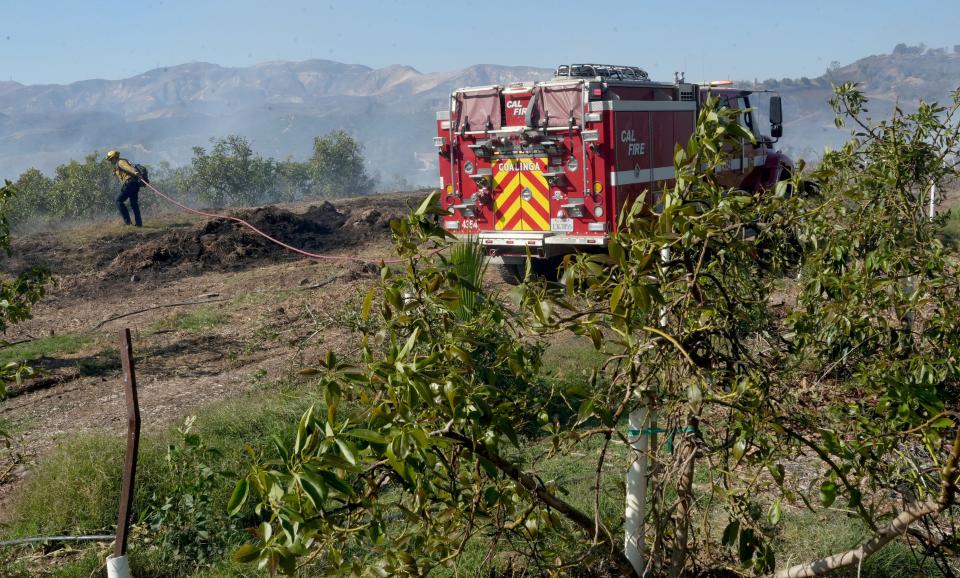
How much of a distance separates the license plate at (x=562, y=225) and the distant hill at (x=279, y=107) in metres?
42.6

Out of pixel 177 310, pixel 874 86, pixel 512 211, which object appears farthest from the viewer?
pixel 874 86

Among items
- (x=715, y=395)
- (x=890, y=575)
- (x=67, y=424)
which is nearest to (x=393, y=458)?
(x=715, y=395)

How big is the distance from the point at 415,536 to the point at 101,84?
14658 centimetres

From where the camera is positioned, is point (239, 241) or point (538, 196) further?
point (239, 241)

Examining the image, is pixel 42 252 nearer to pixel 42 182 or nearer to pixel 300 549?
pixel 42 182

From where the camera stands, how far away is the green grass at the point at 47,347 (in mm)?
9555

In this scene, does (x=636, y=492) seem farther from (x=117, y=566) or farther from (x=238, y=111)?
(x=238, y=111)

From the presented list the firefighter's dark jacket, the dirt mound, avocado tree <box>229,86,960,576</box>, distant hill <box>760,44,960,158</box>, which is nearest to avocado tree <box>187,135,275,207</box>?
the dirt mound

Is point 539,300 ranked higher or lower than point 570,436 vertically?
higher

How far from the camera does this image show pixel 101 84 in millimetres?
134750

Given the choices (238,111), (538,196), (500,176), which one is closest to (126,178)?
(500,176)

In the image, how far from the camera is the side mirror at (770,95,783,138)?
12773 millimetres

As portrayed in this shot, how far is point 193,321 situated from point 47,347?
1576 millimetres

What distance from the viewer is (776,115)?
1285 centimetres
